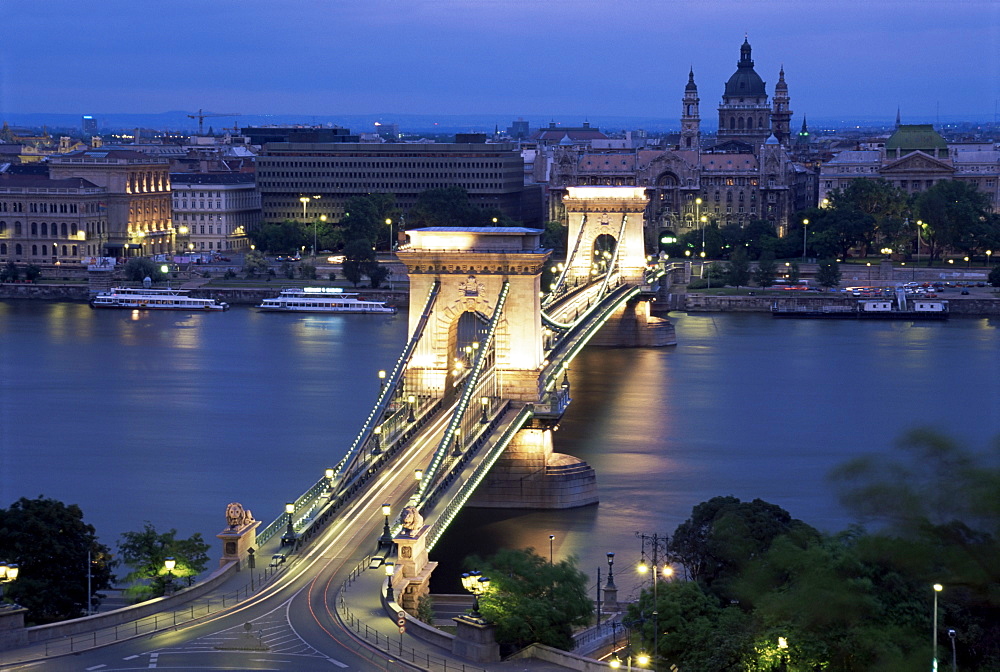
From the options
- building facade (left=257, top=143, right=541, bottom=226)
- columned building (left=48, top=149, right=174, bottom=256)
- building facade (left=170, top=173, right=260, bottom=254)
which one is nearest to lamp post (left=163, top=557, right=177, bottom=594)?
columned building (left=48, top=149, right=174, bottom=256)

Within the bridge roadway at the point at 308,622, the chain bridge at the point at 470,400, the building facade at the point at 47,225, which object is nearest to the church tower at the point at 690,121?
the building facade at the point at 47,225

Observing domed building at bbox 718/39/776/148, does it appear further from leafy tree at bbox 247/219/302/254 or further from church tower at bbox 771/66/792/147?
leafy tree at bbox 247/219/302/254

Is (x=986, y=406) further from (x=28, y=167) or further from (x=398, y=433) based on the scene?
(x=28, y=167)

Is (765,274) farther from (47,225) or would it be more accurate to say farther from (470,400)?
(470,400)

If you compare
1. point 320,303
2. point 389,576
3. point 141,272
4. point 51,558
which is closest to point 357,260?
point 320,303

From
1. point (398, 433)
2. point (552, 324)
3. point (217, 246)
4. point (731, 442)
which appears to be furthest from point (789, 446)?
point (217, 246)

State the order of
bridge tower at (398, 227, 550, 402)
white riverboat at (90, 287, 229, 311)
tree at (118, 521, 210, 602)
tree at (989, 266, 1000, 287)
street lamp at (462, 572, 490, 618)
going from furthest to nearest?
tree at (989, 266, 1000, 287) → white riverboat at (90, 287, 229, 311) → bridge tower at (398, 227, 550, 402) → tree at (118, 521, 210, 602) → street lamp at (462, 572, 490, 618)

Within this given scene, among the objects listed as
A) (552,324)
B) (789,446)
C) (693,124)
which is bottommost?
(789,446)
